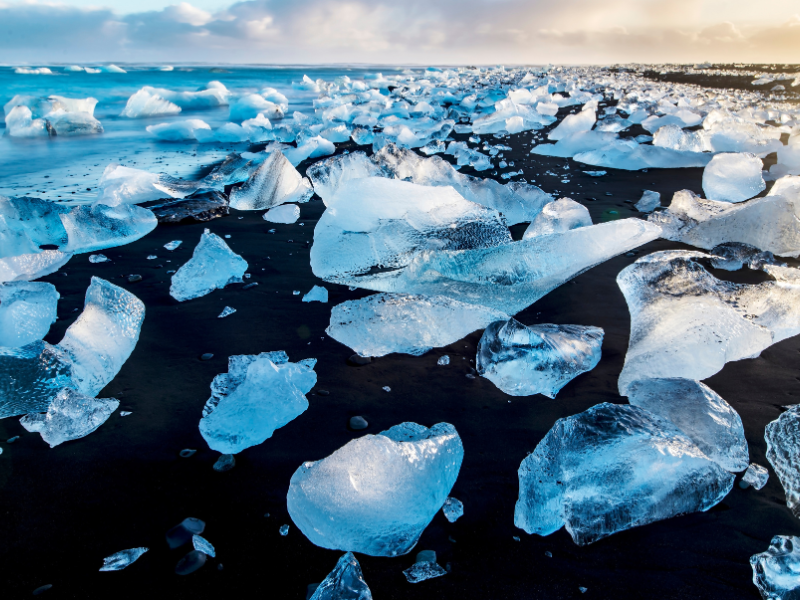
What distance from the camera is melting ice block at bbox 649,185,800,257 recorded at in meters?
2.09

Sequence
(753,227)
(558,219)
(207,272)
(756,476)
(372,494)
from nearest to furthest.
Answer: (372,494), (756,476), (207,272), (753,227), (558,219)

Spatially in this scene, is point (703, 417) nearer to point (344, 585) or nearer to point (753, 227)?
point (344, 585)

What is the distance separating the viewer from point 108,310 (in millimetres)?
1580

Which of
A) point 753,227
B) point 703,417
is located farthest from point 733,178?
point 703,417

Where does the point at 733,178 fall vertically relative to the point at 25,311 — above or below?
above

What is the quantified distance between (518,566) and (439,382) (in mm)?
582

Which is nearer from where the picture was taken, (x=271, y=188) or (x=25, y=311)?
(x=25, y=311)

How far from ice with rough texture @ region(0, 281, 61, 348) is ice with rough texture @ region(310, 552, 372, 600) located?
4.49ft

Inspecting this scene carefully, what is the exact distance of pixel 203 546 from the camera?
0.91 m

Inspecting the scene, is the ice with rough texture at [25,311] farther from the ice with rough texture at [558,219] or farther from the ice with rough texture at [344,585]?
the ice with rough texture at [558,219]

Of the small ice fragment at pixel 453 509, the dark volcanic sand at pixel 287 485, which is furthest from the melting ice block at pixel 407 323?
the small ice fragment at pixel 453 509

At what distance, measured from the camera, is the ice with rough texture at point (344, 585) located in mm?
800

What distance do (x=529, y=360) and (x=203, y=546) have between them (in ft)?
3.17

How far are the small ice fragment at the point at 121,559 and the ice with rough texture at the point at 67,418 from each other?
1.40 feet
